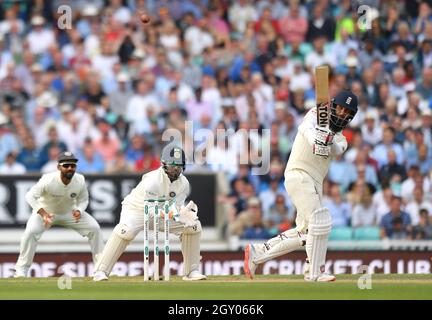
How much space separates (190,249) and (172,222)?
0.40 metres

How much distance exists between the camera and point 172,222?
1474 centimetres

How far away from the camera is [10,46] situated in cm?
2314

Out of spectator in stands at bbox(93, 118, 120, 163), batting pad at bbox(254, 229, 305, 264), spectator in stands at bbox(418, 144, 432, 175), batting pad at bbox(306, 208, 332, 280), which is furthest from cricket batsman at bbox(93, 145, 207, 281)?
spectator in stands at bbox(418, 144, 432, 175)

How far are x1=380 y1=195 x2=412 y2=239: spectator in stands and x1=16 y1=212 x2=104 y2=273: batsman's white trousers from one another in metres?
4.60

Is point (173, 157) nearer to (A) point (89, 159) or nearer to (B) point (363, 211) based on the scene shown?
(B) point (363, 211)

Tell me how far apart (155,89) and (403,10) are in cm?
458

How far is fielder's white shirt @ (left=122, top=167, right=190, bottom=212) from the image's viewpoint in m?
14.7

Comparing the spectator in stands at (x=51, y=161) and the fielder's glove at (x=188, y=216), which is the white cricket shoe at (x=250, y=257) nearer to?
the fielder's glove at (x=188, y=216)

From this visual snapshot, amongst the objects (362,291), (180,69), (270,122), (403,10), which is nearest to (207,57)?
(180,69)

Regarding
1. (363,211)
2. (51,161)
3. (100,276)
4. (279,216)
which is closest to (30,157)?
(51,161)

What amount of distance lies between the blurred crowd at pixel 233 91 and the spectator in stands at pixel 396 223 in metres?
0.02

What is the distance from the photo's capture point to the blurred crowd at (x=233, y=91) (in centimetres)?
2059

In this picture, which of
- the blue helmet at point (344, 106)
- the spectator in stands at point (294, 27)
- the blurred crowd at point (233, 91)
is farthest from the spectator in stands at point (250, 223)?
the blue helmet at point (344, 106)
